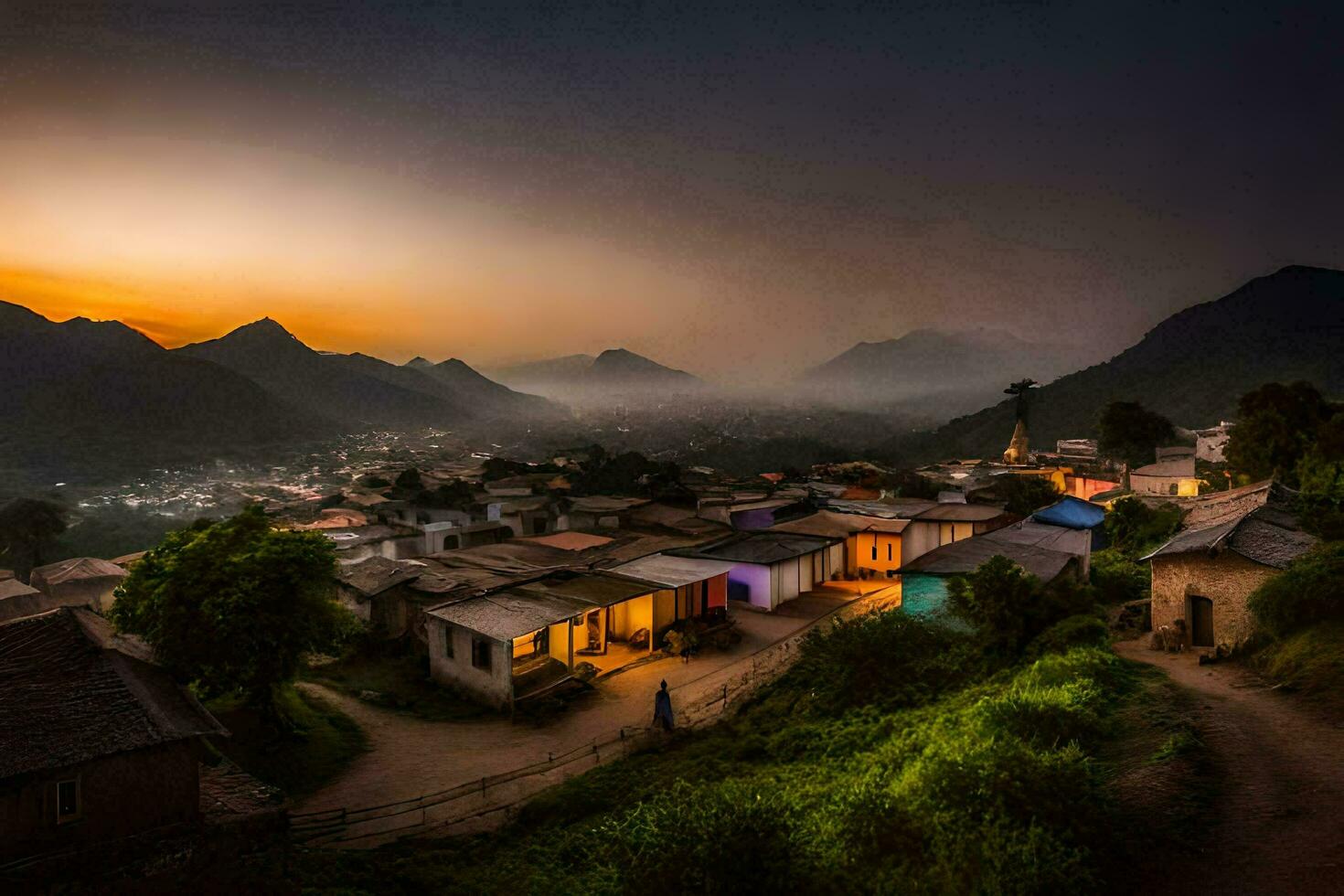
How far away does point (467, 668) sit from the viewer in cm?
1922

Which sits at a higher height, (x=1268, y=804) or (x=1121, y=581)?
(x=1268, y=804)

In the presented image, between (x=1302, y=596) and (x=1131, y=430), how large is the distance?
143 ft

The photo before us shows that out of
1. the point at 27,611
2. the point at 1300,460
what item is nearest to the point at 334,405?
the point at 27,611

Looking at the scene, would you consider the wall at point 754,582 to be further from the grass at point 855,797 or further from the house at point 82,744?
the house at point 82,744

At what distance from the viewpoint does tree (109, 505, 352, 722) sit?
1427 centimetres

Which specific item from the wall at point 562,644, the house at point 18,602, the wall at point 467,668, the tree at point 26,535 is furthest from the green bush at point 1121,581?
the tree at point 26,535

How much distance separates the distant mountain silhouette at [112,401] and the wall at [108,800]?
91014 mm

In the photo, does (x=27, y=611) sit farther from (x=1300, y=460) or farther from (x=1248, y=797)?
(x=1300, y=460)

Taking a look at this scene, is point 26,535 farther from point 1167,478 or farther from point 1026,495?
point 1167,478

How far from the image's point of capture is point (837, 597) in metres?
27.8

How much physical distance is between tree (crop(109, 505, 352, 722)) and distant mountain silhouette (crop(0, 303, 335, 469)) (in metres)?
85.9

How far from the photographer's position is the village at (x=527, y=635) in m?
10.8

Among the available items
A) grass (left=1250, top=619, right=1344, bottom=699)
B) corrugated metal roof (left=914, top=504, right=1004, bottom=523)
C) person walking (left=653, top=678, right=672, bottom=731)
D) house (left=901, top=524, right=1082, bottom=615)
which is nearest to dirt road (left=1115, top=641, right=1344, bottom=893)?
grass (left=1250, top=619, right=1344, bottom=699)

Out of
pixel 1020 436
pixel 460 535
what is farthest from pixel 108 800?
pixel 1020 436
